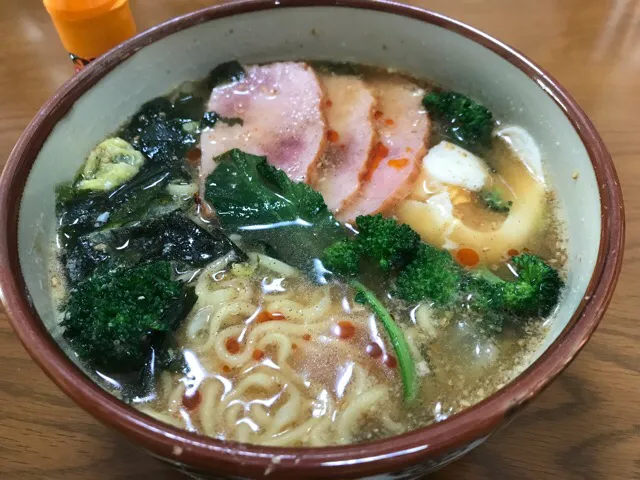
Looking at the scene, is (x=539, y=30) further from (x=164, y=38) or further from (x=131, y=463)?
(x=131, y=463)

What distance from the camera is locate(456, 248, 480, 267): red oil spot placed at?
1.31 metres

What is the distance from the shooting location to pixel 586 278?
1120mm

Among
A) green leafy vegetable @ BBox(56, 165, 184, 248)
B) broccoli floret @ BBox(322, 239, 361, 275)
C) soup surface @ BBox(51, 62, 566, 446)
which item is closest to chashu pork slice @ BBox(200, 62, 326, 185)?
soup surface @ BBox(51, 62, 566, 446)

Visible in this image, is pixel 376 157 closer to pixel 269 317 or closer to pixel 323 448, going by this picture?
pixel 269 317

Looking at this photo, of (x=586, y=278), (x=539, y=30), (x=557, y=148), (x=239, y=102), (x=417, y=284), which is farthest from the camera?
(x=539, y=30)

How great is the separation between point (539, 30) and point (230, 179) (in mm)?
1335

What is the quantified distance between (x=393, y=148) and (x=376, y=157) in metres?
0.06

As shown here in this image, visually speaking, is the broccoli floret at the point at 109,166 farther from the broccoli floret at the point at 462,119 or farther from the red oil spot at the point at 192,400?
the broccoli floret at the point at 462,119

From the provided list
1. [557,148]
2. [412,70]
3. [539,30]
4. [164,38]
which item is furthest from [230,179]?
[539,30]

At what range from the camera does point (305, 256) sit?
4.39ft

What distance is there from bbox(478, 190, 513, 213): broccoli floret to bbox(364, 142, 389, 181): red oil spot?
0.26m

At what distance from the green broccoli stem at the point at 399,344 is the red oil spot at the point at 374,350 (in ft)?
0.11

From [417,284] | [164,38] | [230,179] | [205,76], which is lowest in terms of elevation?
[417,284]

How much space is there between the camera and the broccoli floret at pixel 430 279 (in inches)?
48.5
